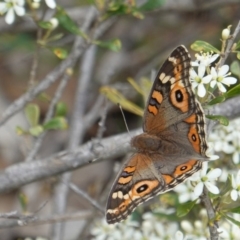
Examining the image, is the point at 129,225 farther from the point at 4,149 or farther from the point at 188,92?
the point at 4,149

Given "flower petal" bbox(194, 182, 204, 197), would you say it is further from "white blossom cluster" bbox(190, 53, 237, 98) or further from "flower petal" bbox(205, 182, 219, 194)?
"white blossom cluster" bbox(190, 53, 237, 98)

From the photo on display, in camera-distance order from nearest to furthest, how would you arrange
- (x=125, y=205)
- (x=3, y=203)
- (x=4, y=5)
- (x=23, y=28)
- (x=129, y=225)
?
(x=125, y=205), (x=4, y=5), (x=129, y=225), (x=23, y=28), (x=3, y=203)

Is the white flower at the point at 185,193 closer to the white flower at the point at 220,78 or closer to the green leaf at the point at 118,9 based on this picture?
the white flower at the point at 220,78

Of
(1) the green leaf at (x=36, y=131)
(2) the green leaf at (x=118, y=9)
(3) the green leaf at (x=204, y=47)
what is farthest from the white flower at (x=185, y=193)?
(2) the green leaf at (x=118, y=9)

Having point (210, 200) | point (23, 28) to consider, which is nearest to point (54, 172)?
point (210, 200)

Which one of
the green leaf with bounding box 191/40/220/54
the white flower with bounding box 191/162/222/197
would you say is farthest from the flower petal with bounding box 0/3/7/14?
the white flower with bounding box 191/162/222/197

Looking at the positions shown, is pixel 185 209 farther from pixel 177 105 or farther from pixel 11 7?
pixel 11 7

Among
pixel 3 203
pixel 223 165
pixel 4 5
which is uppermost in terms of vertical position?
pixel 4 5
